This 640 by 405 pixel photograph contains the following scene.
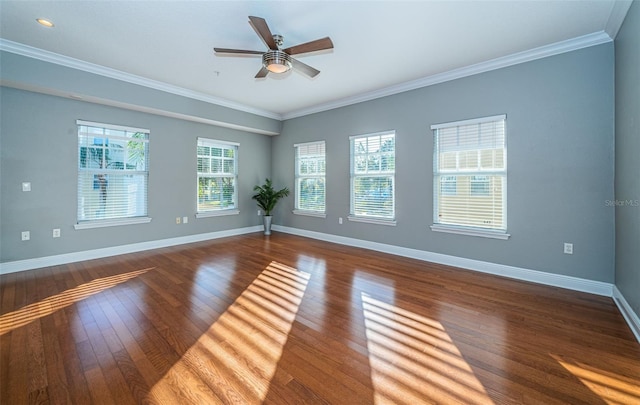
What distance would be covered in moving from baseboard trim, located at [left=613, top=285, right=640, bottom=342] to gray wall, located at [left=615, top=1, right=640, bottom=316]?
Result: 5 cm

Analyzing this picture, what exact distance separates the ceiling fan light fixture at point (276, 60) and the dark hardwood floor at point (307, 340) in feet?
8.29

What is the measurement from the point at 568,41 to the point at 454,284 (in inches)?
123

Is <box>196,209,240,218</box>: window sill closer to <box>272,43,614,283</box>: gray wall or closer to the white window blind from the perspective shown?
the white window blind

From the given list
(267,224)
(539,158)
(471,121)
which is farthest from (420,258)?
(267,224)

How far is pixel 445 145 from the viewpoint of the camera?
13.3ft

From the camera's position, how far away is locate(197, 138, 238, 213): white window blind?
5719 mm

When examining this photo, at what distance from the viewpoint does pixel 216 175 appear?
595cm

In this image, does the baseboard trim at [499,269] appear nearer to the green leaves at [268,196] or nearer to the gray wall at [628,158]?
the gray wall at [628,158]

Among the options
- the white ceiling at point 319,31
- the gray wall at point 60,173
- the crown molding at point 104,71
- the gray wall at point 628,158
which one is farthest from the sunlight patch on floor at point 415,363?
the crown molding at point 104,71

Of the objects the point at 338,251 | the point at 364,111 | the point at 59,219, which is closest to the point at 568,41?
the point at 364,111

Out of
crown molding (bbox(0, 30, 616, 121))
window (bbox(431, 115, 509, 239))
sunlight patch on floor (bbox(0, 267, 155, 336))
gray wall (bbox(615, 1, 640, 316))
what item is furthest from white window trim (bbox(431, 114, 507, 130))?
sunlight patch on floor (bbox(0, 267, 155, 336))

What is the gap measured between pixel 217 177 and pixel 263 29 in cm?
410

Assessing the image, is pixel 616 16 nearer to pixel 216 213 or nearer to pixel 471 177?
pixel 471 177

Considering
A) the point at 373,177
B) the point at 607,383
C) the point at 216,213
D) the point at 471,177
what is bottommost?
the point at 607,383
